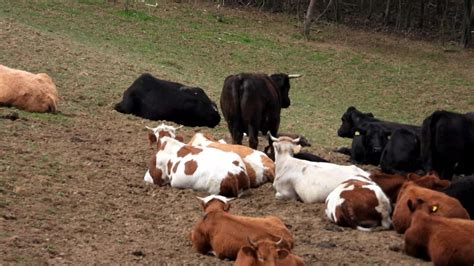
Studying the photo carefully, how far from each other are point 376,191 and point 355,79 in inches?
760

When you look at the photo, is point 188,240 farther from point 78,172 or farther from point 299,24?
point 299,24

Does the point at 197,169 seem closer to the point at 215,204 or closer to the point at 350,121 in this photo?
the point at 215,204

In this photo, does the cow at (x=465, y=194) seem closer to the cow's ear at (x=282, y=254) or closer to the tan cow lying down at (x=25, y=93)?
the cow's ear at (x=282, y=254)

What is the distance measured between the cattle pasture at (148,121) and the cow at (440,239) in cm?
19

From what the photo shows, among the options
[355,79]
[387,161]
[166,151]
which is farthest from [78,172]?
[355,79]

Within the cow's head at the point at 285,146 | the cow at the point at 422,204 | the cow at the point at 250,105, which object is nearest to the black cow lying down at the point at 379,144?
the cow at the point at 250,105

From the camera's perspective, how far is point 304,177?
10.8 meters

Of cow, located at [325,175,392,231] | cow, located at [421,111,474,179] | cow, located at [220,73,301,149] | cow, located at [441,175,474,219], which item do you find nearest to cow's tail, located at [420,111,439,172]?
cow, located at [421,111,474,179]

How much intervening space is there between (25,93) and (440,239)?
27.3 ft

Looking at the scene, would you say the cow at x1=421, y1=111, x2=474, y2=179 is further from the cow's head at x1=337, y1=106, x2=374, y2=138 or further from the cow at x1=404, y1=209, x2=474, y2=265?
the cow's head at x1=337, y1=106, x2=374, y2=138

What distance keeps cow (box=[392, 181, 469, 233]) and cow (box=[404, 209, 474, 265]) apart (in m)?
0.35

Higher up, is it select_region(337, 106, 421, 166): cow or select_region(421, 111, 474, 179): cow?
select_region(421, 111, 474, 179): cow

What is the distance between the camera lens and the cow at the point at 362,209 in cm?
927

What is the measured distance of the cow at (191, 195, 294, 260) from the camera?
780 centimetres
